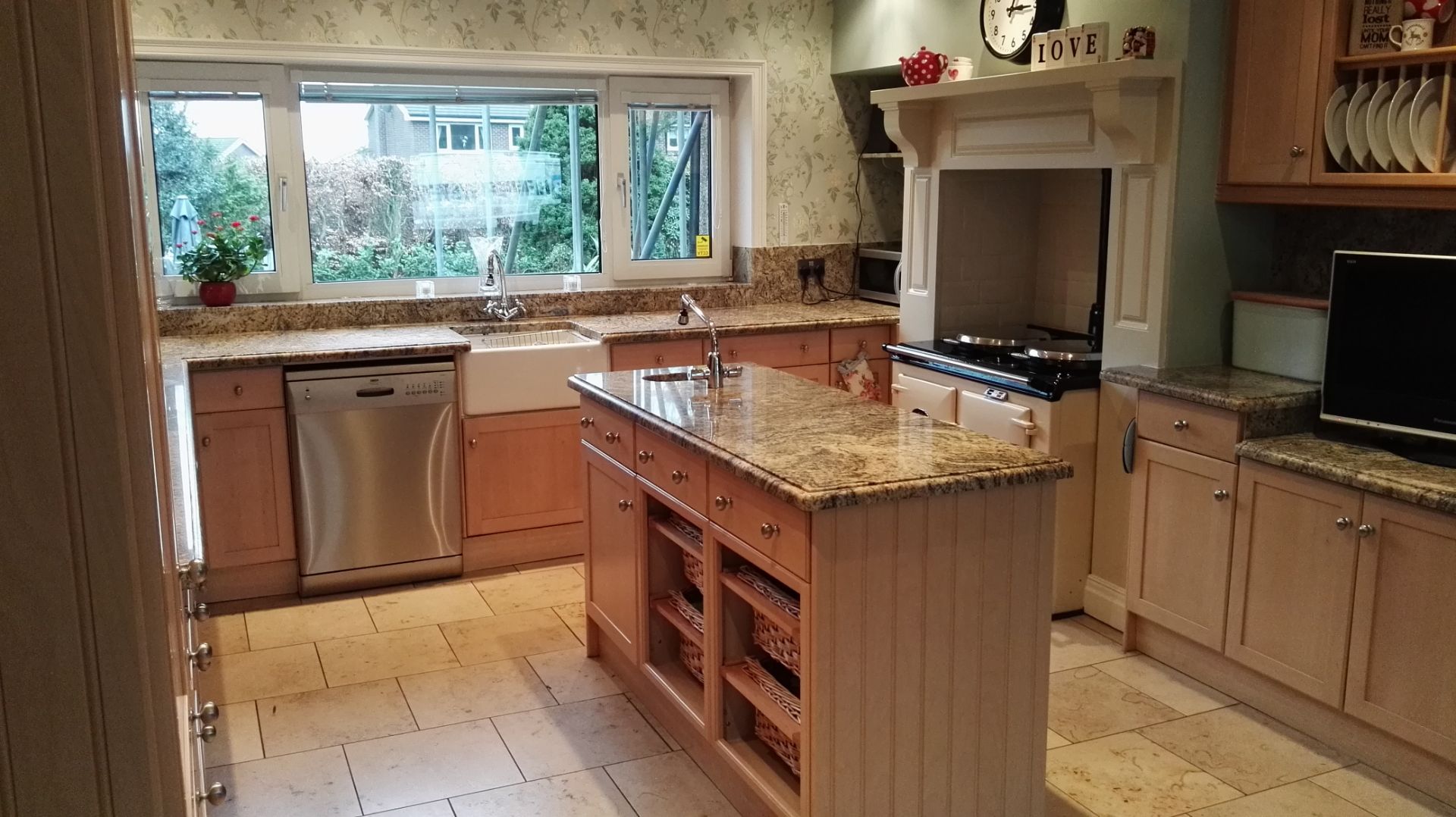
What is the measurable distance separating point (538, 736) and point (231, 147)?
2.83 metres

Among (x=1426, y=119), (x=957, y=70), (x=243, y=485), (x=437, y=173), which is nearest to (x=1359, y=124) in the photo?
(x=1426, y=119)

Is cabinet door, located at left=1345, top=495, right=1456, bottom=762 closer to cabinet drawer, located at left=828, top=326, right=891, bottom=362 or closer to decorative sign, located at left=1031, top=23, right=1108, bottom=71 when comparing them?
decorative sign, located at left=1031, top=23, right=1108, bottom=71

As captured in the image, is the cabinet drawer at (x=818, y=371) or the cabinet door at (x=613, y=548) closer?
the cabinet door at (x=613, y=548)

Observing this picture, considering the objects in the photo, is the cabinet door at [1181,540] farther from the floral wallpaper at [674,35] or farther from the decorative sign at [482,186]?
the decorative sign at [482,186]

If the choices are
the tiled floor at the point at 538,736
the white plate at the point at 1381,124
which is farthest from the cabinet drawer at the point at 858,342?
the white plate at the point at 1381,124

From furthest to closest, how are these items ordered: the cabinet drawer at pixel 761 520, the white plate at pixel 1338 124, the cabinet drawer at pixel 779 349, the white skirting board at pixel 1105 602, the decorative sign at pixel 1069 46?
the cabinet drawer at pixel 779 349 < the white skirting board at pixel 1105 602 < the decorative sign at pixel 1069 46 < the white plate at pixel 1338 124 < the cabinet drawer at pixel 761 520

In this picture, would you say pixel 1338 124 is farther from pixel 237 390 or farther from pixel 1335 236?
pixel 237 390

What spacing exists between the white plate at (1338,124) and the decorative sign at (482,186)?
3.23m

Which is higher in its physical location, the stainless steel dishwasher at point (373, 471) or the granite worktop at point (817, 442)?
the granite worktop at point (817, 442)

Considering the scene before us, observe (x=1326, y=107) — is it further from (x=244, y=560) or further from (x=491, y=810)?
(x=244, y=560)

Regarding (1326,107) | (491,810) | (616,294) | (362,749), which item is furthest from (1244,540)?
(616,294)

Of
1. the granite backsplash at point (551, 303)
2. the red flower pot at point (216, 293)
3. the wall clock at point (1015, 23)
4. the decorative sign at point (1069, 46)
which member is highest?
the wall clock at point (1015, 23)

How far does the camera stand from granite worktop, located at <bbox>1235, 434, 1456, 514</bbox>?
2.89 meters

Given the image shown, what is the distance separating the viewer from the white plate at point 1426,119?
314cm
